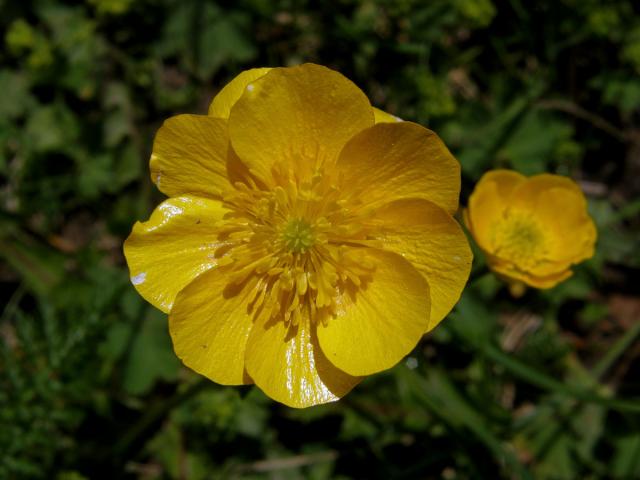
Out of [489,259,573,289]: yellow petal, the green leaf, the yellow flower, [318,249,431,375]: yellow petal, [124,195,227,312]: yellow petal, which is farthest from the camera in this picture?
the green leaf

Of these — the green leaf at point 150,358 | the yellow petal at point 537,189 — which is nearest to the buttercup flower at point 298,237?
the yellow petal at point 537,189

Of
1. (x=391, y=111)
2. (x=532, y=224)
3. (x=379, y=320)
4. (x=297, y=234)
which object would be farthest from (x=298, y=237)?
(x=391, y=111)

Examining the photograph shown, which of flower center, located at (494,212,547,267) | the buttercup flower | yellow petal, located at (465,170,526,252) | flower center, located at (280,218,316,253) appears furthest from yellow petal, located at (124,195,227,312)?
flower center, located at (494,212,547,267)

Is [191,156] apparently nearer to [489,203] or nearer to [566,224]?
[489,203]

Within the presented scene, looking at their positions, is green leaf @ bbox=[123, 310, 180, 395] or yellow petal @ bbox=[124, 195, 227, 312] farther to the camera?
green leaf @ bbox=[123, 310, 180, 395]

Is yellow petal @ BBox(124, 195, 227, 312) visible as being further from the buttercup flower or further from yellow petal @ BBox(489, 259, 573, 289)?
yellow petal @ BBox(489, 259, 573, 289)

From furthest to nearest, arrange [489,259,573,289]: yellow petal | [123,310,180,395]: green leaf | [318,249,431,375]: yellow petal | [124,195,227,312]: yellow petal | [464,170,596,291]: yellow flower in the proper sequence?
1. [123,310,180,395]: green leaf
2. [464,170,596,291]: yellow flower
3. [489,259,573,289]: yellow petal
4. [124,195,227,312]: yellow petal
5. [318,249,431,375]: yellow petal

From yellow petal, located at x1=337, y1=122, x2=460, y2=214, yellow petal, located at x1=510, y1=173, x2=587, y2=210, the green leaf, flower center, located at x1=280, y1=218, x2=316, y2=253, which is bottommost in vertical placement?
the green leaf
